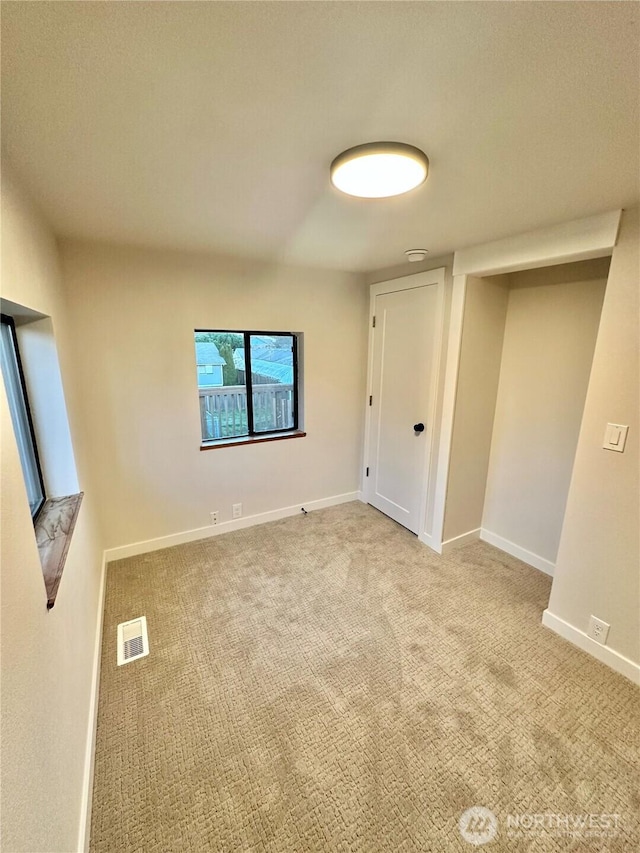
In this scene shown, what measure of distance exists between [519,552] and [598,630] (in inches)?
34.6

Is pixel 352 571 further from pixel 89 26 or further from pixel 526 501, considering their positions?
pixel 89 26

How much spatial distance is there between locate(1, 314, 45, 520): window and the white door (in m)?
2.44

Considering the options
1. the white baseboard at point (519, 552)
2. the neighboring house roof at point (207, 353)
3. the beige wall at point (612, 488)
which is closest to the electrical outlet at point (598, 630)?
the beige wall at point (612, 488)

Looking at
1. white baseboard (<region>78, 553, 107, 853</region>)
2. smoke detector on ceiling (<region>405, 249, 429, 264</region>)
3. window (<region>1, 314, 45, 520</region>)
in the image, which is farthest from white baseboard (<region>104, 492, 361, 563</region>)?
smoke detector on ceiling (<region>405, 249, 429, 264</region>)

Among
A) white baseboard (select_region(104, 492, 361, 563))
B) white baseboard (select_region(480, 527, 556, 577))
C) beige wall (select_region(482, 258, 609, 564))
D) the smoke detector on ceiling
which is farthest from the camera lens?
white baseboard (select_region(104, 492, 361, 563))

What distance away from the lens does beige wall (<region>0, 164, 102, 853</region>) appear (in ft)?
2.43

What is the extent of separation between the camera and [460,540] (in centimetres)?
283

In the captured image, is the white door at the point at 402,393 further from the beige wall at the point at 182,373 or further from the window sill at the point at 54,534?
the window sill at the point at 54,534

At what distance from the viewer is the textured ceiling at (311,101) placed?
0.69m

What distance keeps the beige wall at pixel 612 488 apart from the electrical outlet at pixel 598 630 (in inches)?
0.8

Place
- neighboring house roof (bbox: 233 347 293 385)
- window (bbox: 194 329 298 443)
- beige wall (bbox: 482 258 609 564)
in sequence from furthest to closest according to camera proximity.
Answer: neighboring house roof (bbox: 233 347 293 385) → window (bbox: 194 329 298 443) → beige wall (bbox: 482 258 609 564)

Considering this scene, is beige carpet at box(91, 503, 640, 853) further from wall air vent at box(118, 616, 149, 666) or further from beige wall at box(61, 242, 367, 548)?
beige wall at box(61, 242, 367, 548)
